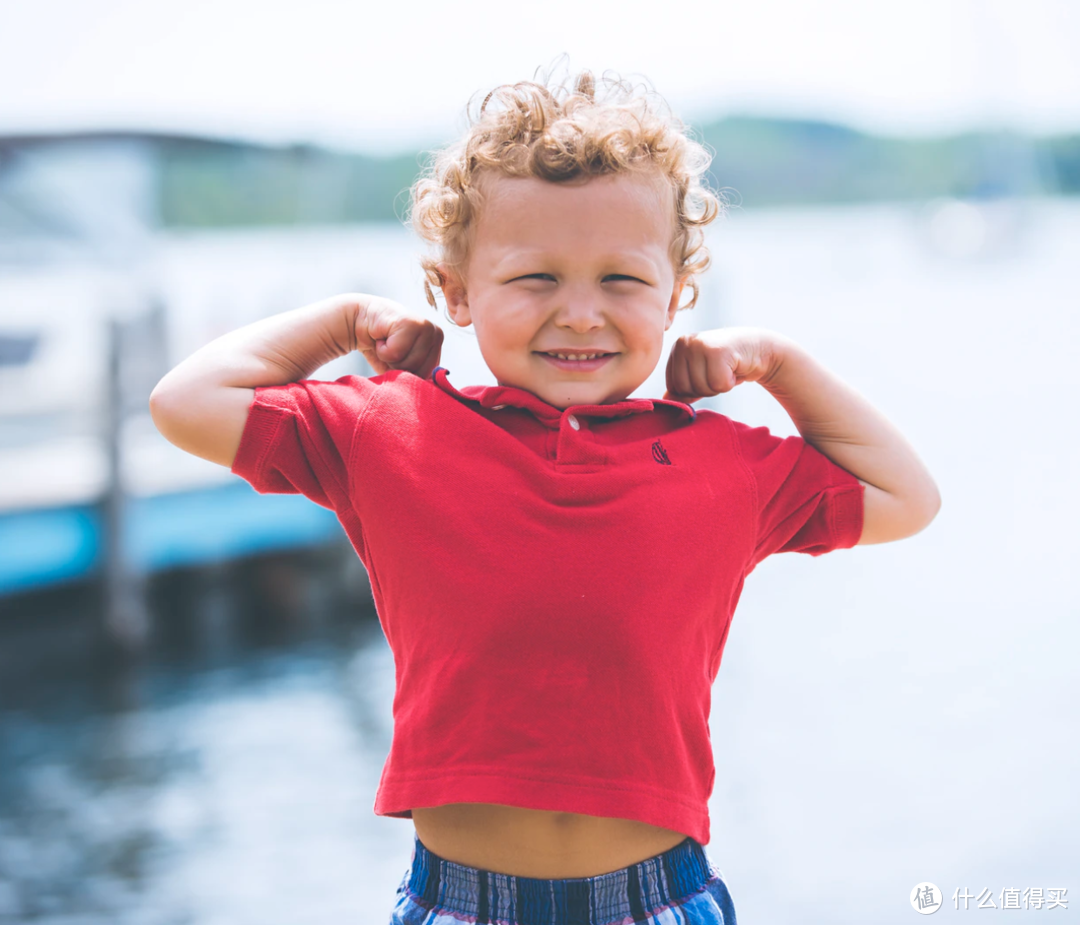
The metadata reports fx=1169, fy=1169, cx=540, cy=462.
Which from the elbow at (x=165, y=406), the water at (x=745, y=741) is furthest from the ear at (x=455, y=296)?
the elbow at (x=165, y=406)

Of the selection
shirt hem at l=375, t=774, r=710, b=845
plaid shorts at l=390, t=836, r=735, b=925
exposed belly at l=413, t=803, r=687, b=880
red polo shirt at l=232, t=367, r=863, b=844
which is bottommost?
plaid shorts at l=390, t=836, r=735, b=925

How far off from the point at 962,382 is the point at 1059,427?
3.65 metres

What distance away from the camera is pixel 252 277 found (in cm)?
962

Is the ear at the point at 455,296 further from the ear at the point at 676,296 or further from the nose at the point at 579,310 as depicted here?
the ear at the point at 676,296

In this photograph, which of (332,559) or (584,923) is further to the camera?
(332,559)

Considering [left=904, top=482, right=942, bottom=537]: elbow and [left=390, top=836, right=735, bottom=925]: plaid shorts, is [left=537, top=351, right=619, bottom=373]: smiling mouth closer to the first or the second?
[left=904, top=482, right=942, bottom=537]: elbow

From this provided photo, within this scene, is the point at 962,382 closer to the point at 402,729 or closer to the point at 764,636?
the point at 764,636

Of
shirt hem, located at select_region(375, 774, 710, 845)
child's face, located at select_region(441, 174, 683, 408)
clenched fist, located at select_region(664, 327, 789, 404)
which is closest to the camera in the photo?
shirt hem, located at select_region(375, 774, 710, 845)

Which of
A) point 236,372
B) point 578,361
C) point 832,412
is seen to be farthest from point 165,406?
point 832,412

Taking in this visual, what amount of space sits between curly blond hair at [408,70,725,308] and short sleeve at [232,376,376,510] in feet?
0.84

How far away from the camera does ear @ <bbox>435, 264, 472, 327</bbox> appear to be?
1578 millimetres

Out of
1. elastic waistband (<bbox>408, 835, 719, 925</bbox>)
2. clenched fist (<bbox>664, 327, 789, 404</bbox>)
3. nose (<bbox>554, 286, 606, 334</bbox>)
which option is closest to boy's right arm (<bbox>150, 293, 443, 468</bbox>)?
nose (<bbox>554, 286, 606, 334</bbox>)

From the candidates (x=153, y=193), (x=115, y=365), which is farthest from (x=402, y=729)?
(x=153, y=193)

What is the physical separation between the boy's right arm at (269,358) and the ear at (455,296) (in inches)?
1.3
